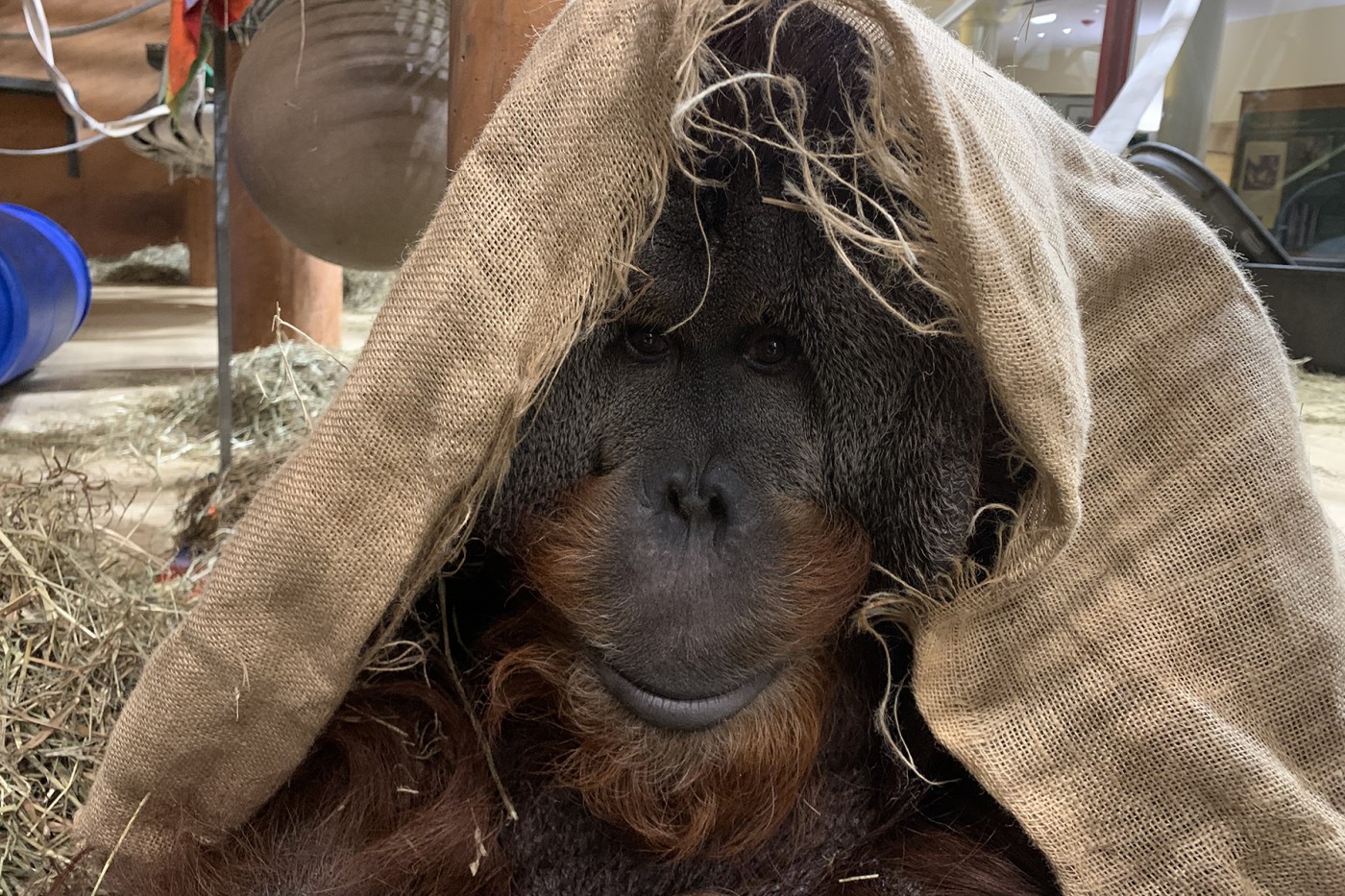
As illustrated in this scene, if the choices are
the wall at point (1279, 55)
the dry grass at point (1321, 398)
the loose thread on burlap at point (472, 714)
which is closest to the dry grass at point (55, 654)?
the loose thread on burlap at point (472, 714)

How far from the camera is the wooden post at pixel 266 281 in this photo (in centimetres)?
317

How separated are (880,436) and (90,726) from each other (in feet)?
2.81

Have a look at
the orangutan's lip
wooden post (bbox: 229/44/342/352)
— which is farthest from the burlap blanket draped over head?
wooden post (bbox: 229/44/342/352)

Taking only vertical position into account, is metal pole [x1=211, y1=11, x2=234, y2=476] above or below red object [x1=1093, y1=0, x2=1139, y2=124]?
below

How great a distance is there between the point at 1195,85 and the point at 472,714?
2.85 m

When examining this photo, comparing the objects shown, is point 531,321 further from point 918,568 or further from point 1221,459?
point 1221,459

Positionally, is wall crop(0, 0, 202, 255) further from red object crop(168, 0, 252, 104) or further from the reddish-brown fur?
the reddish-brown fur

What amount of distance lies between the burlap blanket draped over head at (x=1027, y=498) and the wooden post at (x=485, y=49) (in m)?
0.38

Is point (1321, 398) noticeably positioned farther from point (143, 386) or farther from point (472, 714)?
point (143, 386)

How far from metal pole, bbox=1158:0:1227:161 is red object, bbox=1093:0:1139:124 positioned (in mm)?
842

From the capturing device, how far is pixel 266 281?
10.7 ft

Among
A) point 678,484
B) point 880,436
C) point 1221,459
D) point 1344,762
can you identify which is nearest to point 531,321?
point 678,484

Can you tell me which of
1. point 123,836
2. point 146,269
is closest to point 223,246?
point 123,836

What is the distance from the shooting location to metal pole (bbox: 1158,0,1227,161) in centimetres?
286
